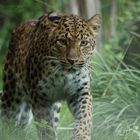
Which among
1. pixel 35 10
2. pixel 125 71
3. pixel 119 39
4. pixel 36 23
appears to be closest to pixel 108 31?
pixel 35 10

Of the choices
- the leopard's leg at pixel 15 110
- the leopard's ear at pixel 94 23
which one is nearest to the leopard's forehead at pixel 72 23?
the leopard's ear at pixel 94 23

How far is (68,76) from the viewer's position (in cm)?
989

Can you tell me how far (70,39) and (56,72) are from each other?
1.28ft

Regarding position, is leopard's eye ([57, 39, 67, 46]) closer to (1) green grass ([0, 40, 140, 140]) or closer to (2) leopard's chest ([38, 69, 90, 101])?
(2) leopard's chest ([38, 69, 90, 101])

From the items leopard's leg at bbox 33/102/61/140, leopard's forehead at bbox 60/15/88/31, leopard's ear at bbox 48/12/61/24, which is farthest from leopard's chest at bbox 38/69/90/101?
leopard's ear at bbox 48/12/61/24

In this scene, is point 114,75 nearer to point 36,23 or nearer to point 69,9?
point 36,23

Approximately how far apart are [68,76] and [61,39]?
1.21 ft

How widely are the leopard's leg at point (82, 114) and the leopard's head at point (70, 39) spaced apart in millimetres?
409

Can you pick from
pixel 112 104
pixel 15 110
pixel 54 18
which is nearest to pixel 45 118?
pixel 15 110

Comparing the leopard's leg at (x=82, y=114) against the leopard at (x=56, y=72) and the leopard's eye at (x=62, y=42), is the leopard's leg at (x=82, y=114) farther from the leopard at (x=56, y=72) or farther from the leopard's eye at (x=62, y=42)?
the leopard's eye at (x=62, y=42)

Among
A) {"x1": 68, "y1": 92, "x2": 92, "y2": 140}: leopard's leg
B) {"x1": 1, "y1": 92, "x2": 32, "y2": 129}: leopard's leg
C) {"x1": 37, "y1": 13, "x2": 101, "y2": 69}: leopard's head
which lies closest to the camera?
{"x1": 37, "y1": 13, "x2": 101, "y2": 69}: leopard's head

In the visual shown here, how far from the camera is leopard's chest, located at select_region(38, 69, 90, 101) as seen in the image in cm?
991

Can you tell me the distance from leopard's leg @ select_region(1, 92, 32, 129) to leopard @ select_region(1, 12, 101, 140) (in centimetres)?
1

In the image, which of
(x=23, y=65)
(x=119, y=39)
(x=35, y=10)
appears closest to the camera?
(x=23, y=65)
